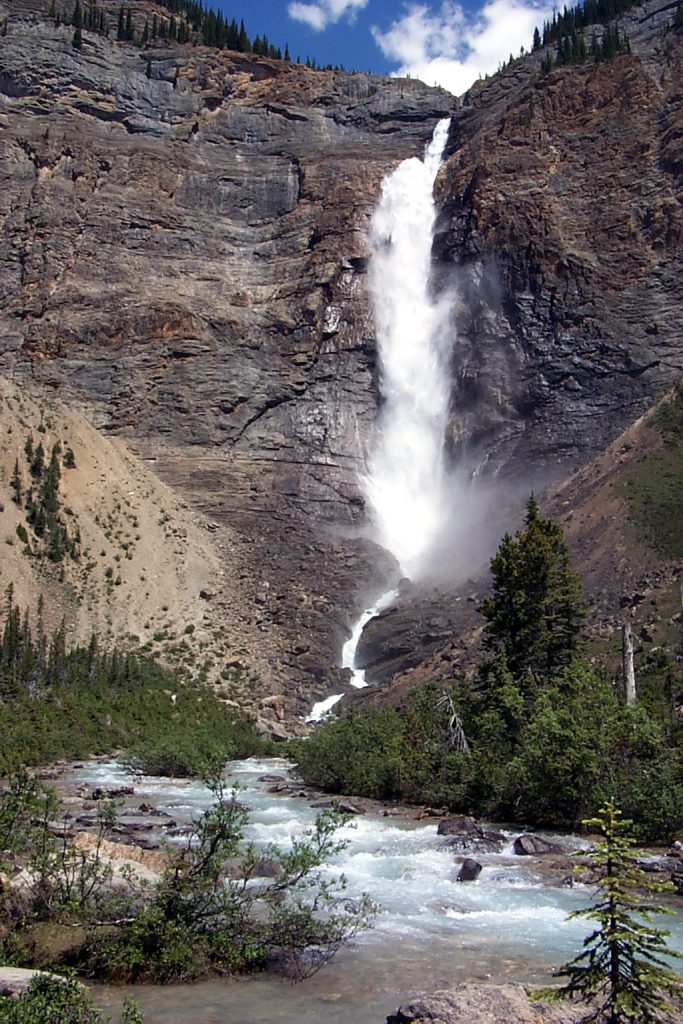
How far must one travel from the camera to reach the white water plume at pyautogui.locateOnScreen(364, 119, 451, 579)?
67.7m

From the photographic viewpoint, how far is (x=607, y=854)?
20.2 ft

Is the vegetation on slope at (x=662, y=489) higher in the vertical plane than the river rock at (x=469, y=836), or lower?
higher

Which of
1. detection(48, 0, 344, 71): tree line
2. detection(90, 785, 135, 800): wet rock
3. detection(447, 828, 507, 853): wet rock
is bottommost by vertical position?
detection(447, 828, 507, 853): wet rock

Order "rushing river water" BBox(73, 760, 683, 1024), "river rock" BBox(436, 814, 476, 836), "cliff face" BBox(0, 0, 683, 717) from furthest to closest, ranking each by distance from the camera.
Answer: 1. "cliff face" BBox(0, 0, 683, 717)
2. "river rock" BBox(436, 814, 476, 836)
3. "rushing river water" BBox(73, 760, 683, 1024)

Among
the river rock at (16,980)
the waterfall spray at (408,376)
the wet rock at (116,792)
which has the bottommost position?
the river rock at (16,980)

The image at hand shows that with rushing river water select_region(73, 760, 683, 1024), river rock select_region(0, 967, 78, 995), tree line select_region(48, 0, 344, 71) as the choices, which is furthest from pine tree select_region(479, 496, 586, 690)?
tree line select_region(48, 0, 344, 71)

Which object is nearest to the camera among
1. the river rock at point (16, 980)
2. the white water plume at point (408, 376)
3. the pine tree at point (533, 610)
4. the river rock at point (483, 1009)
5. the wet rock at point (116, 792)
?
the river rock at point (483, 1009)

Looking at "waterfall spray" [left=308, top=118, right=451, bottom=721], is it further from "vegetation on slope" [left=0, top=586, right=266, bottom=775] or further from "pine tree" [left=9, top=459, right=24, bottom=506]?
"pine tree" [left=9, top=459, right=24, bottom=506]

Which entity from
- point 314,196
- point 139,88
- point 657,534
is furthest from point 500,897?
point 139,88

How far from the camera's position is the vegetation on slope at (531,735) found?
20.1 meters

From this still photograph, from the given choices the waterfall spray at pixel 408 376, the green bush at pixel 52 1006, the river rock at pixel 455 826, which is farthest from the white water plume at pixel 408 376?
the green bush at pixel 52 1006

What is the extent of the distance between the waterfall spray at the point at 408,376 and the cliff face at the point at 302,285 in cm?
176

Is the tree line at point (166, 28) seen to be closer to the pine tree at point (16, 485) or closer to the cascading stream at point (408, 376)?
the cascading stream at point (408, 376)

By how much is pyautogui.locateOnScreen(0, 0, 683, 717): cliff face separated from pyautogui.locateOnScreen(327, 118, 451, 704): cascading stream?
178cm
